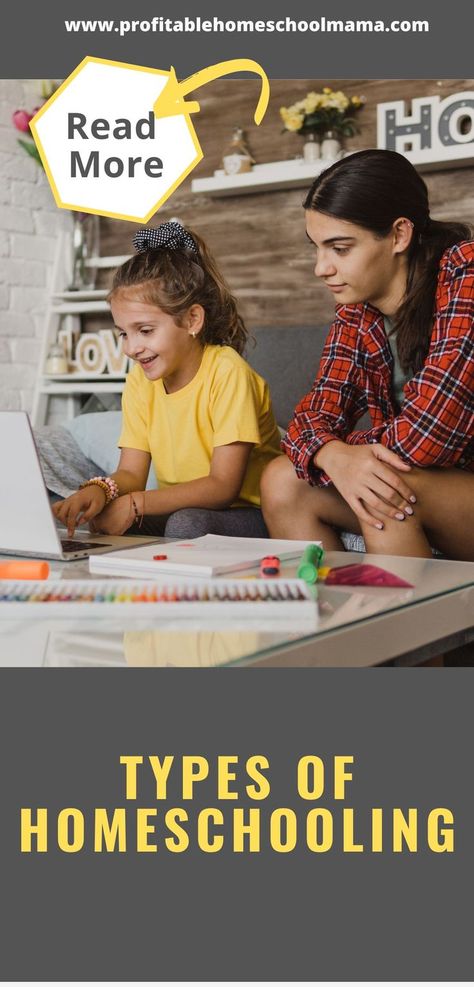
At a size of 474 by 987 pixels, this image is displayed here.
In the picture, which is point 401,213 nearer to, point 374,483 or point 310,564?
point 374,483

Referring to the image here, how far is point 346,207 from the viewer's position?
1664 millimetres

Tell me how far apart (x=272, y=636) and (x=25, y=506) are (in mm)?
505

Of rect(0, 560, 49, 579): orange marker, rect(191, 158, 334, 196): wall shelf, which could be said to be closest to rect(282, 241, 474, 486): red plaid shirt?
rect(0, 560, 49, 579): orange marker

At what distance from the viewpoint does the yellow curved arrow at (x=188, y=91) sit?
129 inches

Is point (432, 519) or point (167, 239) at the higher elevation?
point (167, 239)

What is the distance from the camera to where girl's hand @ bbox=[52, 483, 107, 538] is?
5.10ft

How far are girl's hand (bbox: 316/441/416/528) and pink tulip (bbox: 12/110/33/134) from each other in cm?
249

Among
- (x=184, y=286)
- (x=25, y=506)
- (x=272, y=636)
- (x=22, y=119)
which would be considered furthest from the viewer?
(x=22, y=119)

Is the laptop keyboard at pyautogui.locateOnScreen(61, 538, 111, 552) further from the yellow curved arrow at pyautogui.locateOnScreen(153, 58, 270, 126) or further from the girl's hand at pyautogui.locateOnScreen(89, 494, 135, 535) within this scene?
the yellow curved arrow at pyautogui.locateOnScreen(153, 58, 270, 126)

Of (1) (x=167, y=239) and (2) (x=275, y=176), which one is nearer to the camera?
(1) (x=167, y=239)

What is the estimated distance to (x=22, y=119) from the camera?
3.59 metres

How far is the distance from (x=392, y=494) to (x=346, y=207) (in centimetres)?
48

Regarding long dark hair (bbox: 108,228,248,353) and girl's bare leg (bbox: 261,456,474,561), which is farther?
long dark hair (bbox: 108,228,248,353)

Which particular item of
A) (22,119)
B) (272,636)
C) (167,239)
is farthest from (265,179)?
(272,636)
